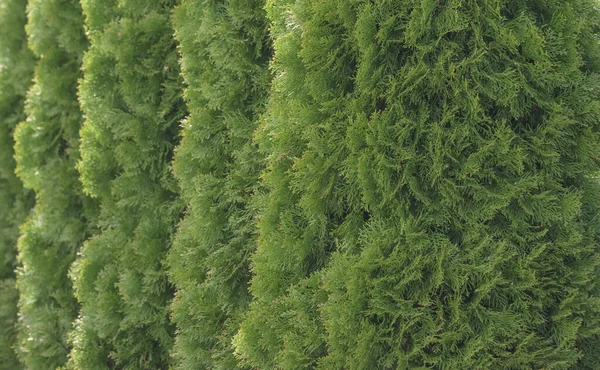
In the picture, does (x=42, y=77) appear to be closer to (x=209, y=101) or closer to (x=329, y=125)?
(x=209, y=101)

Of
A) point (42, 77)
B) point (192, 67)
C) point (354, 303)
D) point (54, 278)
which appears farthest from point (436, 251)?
point (42, 77)

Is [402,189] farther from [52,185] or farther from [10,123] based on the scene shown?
[10,123]

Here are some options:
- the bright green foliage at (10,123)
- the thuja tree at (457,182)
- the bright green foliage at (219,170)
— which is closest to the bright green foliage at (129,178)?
the bright green foliage at (219,170)

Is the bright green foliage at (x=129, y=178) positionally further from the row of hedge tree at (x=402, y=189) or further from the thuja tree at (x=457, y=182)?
the thuja tree at (x=457, y=182)

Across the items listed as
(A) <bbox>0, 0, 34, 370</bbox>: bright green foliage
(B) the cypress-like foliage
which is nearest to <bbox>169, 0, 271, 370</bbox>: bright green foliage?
(B) the cypress-like foliage

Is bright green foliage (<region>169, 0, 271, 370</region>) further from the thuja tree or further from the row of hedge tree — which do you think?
the thuja tree
